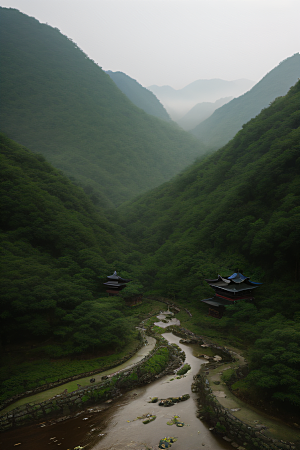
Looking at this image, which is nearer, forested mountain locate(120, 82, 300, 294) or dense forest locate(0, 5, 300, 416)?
dense forest locate(0, 5, 300, 416)

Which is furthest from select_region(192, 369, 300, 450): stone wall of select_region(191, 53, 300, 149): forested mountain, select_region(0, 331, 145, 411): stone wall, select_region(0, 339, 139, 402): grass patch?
select_region(191, 53, 300, 149): forested mountain

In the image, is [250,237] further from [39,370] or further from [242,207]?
[39,370]

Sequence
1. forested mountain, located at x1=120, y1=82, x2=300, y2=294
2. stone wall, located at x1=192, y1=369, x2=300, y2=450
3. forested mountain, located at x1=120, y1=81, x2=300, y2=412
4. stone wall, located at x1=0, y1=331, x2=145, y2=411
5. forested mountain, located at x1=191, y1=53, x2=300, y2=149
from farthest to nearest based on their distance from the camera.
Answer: forested mountain, located at x1=191, y1=53, x2=300, y2=149, forested mountain, located at x1=120, y1=82, x2=300, y2=294, stone wall, located at x1=0, y1=331, x2=145, y2=411, forested mountain, located at x1=120, y1=81, x2=300, y2=412, stone wall, located at x1=192, y1=369, x2=300, y2=450

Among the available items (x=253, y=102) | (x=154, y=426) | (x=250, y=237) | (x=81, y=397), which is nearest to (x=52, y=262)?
(x=81, y=397)

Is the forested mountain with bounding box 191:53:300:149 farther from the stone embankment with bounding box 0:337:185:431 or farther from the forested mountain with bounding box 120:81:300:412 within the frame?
the stone embankment with bounding box 0:337:185:431

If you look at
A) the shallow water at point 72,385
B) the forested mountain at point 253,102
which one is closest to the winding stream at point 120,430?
the shallow water at point 72,385

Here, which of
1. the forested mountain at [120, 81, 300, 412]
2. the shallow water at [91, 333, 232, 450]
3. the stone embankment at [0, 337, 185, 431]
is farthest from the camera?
the forested mountain at [120, 81, 300, 412]

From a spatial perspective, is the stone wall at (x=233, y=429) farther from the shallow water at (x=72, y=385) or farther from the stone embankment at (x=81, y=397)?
the shallow water at (x=72, y=385)
